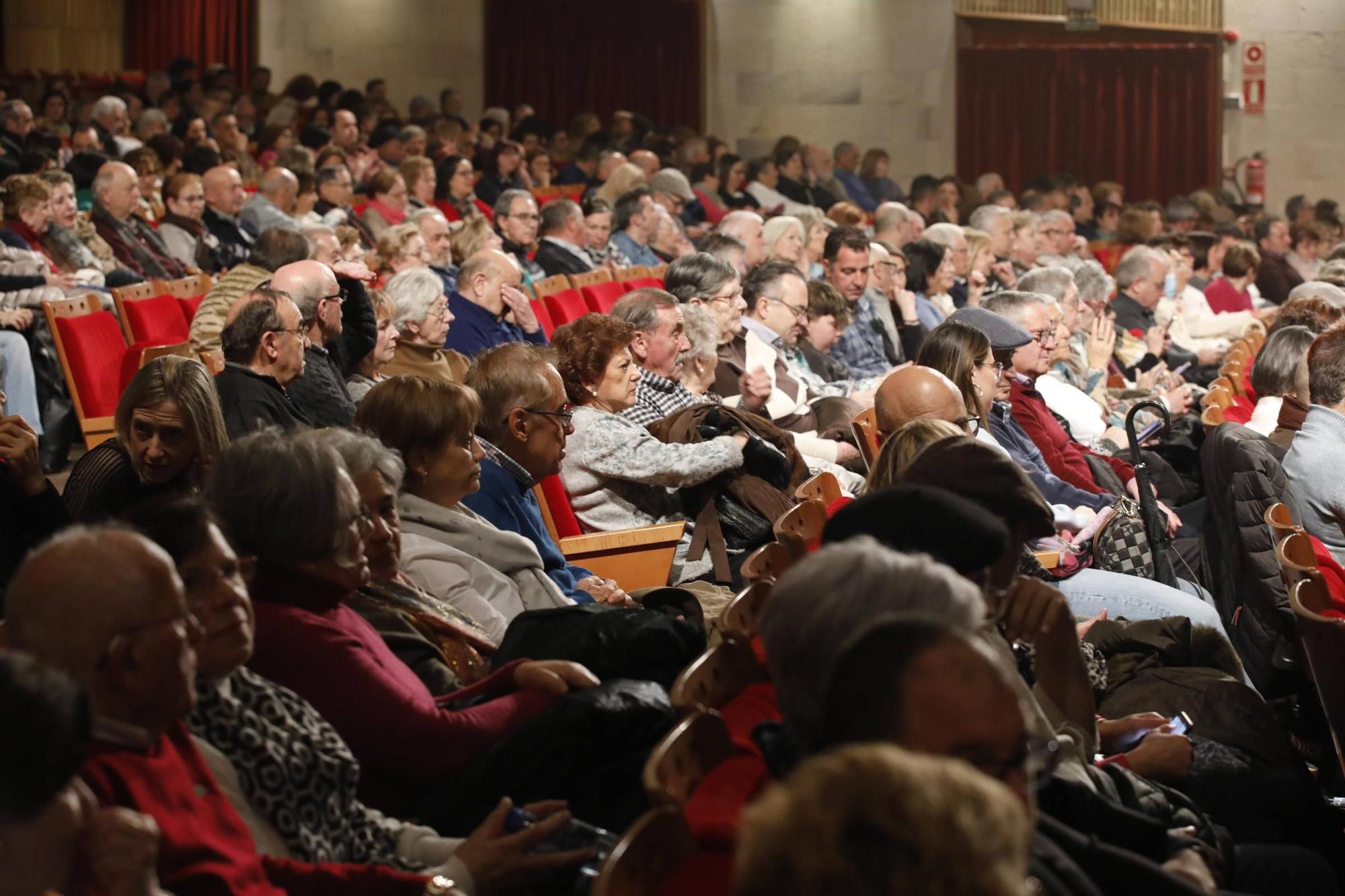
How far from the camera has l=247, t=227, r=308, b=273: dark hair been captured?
16.7 ft

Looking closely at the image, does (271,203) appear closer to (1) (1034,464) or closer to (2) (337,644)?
(1) (1034,464)

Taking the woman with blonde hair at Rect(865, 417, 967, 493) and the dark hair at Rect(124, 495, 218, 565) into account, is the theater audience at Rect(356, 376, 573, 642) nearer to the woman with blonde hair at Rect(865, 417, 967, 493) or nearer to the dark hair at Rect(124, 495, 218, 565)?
the woman with blonde hair at Rect(865, 417, 967, 493)

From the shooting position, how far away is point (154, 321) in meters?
5.52

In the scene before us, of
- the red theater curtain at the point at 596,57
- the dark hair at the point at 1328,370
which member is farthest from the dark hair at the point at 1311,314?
the red theater curtain at the point at 596,57

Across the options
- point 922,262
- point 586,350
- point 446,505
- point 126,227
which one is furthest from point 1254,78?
point 446,505

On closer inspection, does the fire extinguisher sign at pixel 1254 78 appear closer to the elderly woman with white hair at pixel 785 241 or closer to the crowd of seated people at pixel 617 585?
the elderly woman with white hair at pixel 785 241

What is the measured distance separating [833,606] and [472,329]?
167 inches

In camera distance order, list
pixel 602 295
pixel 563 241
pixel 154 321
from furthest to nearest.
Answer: pixel 563 241 < pixel 602 295 < pixel 154 321

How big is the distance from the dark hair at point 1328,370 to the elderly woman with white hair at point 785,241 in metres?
3.75

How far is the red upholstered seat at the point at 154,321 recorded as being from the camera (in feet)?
18.0

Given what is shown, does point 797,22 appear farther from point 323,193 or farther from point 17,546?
point 17,546

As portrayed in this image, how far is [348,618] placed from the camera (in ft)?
6.90

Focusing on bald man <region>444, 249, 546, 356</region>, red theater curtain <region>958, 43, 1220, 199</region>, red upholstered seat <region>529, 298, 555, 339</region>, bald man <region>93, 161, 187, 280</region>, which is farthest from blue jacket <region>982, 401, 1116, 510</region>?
red theater curtain <region>958, 43, 1220, 199</region>

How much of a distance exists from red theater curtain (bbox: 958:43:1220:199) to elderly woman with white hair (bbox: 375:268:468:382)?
1087cm
